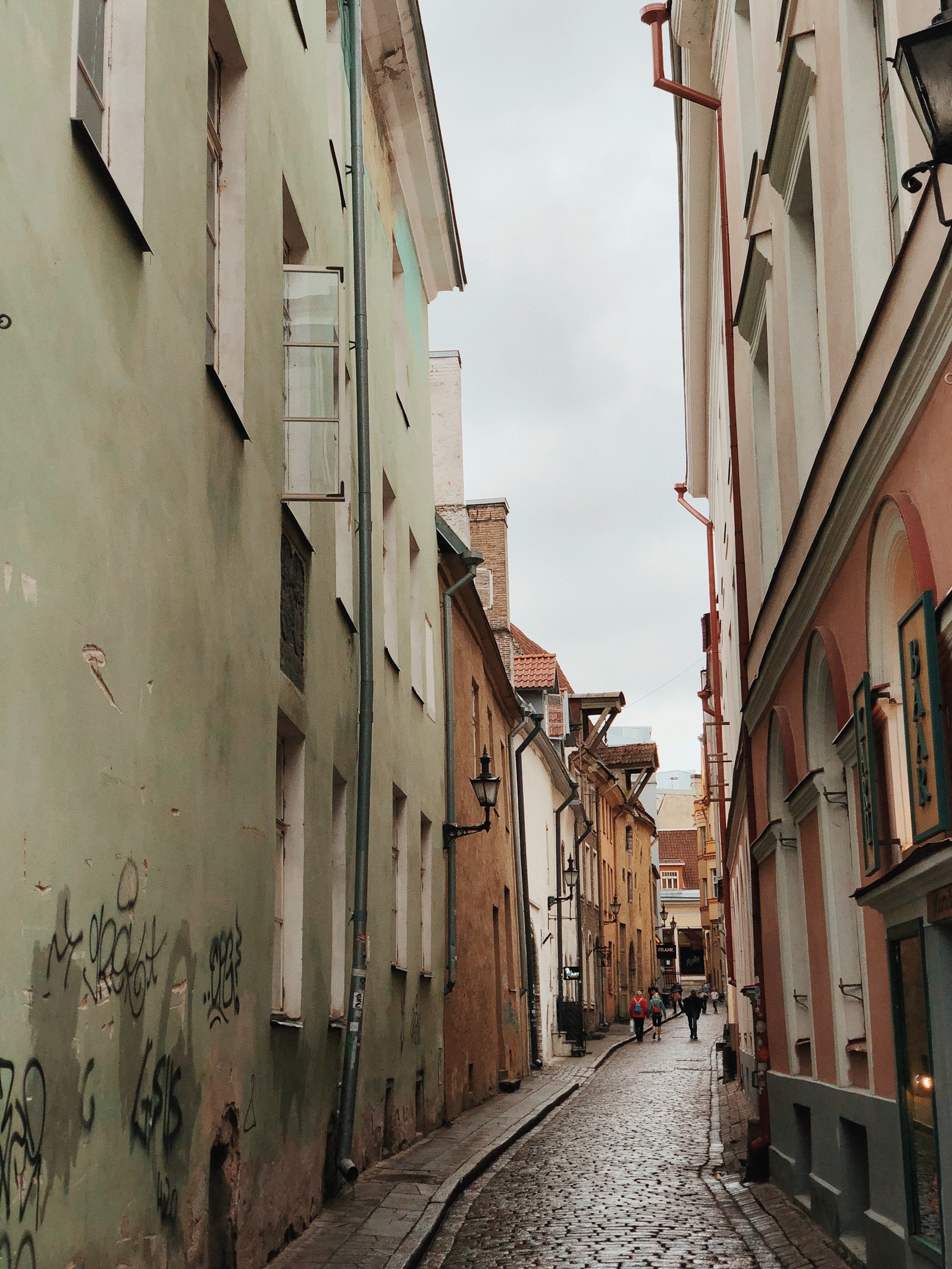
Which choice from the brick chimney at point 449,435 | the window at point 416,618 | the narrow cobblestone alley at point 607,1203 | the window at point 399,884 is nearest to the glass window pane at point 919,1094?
the narrow cobblestone alley at point 607,1203

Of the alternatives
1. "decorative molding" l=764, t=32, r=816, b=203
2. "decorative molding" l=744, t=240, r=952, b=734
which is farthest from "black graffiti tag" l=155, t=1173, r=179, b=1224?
"decorative molding" l=764, t=32, r=816, b=203

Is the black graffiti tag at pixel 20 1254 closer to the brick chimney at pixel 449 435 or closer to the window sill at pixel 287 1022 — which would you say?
the window sill at pixel 287 1022

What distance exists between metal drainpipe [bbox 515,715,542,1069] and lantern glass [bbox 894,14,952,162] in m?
23.4

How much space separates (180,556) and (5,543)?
2.37 metres

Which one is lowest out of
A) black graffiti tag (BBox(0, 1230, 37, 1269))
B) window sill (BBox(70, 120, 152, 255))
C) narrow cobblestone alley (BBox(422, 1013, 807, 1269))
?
narrow cobblestone alley (BBox(422, 1013, 807, 1269))

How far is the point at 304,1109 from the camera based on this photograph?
10.1 metres

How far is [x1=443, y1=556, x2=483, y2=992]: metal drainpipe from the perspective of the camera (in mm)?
18469

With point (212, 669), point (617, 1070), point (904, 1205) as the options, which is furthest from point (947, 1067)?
point (617, 1070)

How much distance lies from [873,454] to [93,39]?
407 cm

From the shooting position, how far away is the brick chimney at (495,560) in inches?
1214

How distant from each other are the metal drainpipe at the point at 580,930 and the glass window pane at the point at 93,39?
99.7 ft

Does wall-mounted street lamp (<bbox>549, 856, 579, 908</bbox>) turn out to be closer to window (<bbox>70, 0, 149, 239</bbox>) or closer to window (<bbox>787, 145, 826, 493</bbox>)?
window (<bbox>787, 145, 826, 493</bbox>)

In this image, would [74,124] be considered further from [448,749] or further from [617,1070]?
[617,1070]

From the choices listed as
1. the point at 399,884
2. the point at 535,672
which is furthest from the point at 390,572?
the point at 535,672
